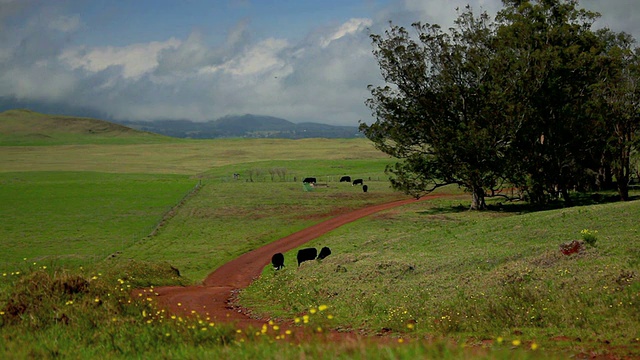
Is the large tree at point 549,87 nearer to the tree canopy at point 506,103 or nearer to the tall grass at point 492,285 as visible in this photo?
the tree canopy at point 506,103

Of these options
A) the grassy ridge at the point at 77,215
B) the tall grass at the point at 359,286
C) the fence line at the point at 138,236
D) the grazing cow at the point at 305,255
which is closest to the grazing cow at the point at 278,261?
the grazing cow at the point at 305,255

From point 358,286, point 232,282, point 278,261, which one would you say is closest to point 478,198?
point 278,261

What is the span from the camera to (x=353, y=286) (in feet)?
71.5

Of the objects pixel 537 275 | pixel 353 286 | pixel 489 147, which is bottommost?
pixel 353 286

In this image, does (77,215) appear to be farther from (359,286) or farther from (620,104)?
(620,104)

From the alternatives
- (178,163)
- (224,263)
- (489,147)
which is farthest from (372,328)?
(178,163)

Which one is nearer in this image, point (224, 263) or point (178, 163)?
point (224, 263)

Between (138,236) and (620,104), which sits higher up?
(620,104)

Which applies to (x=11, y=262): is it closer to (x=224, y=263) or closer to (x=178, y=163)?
(x=224, y=263)

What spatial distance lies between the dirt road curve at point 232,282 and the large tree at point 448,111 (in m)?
8.28

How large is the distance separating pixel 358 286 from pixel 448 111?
3343 centimetres

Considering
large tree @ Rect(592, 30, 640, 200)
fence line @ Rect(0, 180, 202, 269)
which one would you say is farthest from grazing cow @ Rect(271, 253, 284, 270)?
large tree @ Rect(592, 30, 640, 200)

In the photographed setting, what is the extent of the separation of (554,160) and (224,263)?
33.2 m

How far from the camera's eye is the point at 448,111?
170ft
